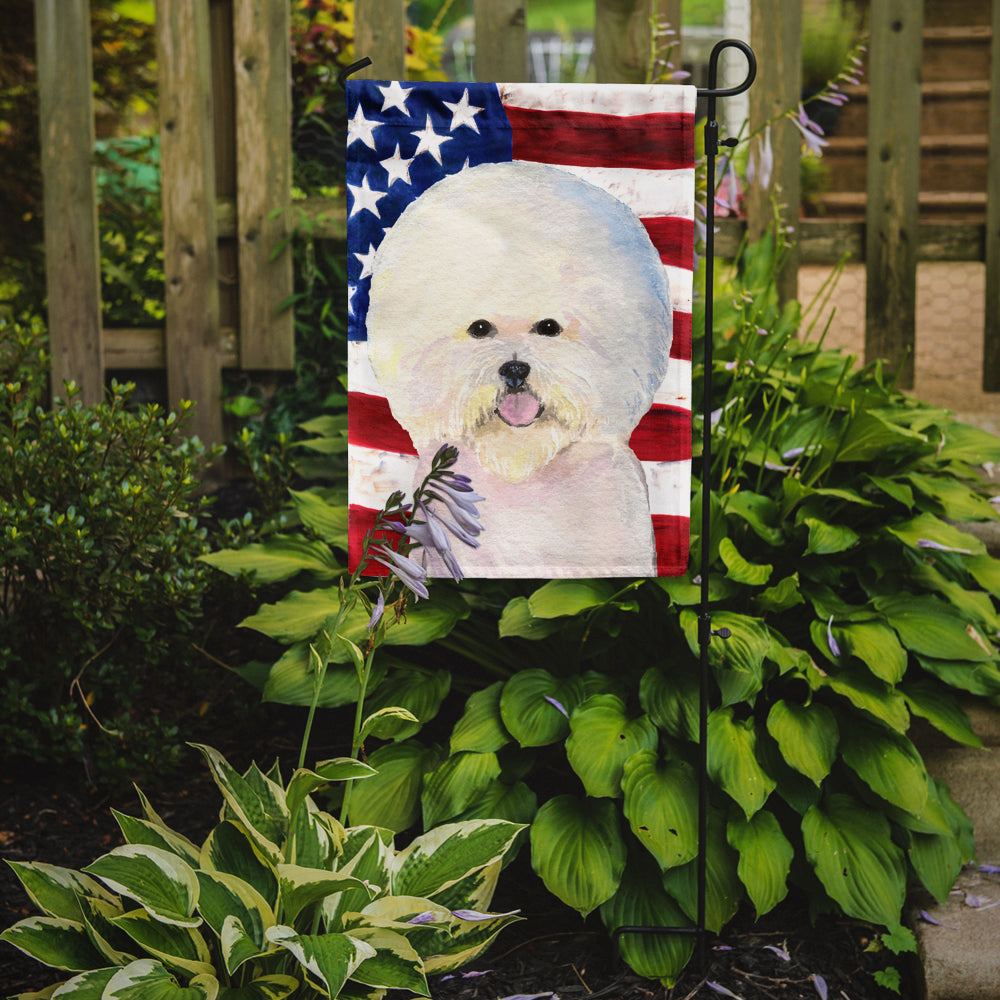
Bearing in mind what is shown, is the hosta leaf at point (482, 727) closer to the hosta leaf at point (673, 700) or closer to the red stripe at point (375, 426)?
the hosta leaf at point (673, 700)

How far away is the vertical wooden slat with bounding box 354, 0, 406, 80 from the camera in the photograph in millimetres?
3143

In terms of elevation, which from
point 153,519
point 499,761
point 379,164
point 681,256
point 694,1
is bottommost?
point 499,761

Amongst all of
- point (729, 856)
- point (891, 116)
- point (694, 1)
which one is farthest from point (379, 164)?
point (694, 1)

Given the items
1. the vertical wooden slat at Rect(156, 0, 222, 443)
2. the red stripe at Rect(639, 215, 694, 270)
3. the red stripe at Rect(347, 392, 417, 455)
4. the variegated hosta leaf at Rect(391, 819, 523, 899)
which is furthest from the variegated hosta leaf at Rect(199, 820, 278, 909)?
the vertical wooden slat at Rect(156, 0, 222, 443)

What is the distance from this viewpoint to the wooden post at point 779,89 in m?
→ 3.26

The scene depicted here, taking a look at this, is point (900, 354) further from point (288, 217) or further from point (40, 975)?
point (40, 975)

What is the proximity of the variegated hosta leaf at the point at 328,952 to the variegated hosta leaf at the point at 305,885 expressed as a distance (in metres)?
0.06

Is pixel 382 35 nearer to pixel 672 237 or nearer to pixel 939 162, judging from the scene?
pixel 672 237

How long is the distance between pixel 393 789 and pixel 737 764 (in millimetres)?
687

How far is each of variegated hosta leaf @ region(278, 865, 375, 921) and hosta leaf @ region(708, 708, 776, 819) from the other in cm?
74

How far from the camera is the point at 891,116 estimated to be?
3.36 metres

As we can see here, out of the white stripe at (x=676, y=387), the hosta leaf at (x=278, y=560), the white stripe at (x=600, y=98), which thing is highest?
the white stripe at (x=600, y=98)

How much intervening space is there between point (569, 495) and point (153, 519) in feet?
3.22

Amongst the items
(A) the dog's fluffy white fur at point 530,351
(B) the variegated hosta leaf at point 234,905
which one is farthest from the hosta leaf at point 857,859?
(B) the variegated hosta leaf at point 234,905
